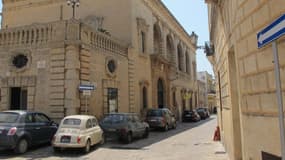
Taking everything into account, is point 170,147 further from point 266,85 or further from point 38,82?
point 266,85

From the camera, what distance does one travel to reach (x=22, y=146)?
10711mm

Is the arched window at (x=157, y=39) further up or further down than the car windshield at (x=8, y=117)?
further up

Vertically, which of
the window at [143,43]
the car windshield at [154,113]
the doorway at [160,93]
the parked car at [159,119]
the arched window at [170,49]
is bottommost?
the parked car at [159,119]

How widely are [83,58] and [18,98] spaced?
15.2ft

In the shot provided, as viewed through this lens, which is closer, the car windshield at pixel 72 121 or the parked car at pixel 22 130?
the parked car at pixel 22 130

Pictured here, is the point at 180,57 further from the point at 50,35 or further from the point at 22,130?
the point at 22,130

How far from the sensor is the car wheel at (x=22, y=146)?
→ 10.5 meters

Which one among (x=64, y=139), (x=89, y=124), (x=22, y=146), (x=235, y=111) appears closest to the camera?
(x=235, y=111)

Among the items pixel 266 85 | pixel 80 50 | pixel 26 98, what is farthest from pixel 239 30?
pixel 26 98

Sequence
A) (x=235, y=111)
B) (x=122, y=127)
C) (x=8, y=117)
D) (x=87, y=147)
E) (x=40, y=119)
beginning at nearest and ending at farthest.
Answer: (x=235, y=111), (x=8, y=117), (x=87, y=147), (x=40, y=119), (x=122, y=127)

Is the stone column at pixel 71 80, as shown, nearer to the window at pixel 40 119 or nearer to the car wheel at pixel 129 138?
the window at pixel 40 119

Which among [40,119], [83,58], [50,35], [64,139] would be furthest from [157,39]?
[64,139]

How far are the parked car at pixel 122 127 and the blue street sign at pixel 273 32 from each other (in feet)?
37.6

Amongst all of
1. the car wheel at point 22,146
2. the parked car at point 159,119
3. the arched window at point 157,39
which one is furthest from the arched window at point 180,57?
the car wheel at point 22,146
